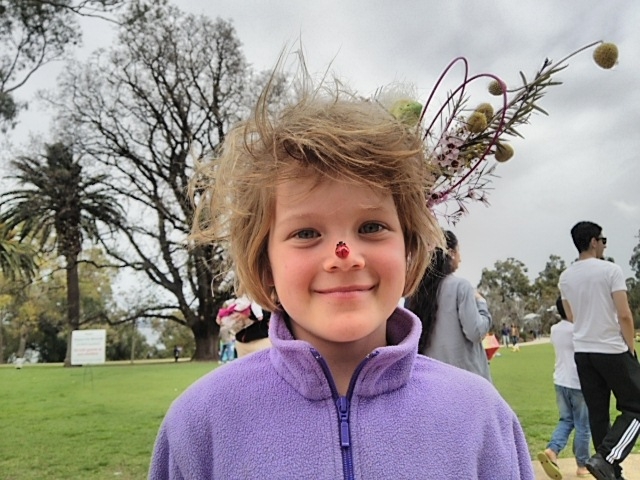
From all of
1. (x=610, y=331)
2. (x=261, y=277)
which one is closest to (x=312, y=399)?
(x=261, y=277)

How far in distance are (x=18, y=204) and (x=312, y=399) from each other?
907 inches

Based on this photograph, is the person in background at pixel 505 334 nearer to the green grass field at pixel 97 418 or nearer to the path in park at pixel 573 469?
the green grass field at pixel 97 418

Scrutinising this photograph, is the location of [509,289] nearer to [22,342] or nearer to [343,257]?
[22,342]

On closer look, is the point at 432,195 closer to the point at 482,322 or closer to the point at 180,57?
the point at 482,322

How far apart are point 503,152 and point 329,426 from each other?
84 cm

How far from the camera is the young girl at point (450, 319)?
11.2ft

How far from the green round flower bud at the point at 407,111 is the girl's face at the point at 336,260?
0.28 metres

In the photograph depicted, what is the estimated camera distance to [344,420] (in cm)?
105

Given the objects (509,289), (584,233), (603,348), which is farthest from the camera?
(509,289)

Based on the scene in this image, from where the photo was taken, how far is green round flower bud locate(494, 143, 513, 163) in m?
1.51

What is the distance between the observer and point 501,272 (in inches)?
1781

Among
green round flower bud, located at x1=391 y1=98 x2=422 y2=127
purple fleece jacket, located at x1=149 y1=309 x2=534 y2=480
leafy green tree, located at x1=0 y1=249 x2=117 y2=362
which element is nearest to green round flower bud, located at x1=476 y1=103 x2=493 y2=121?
green round flower bud, located at x1=391 y1=98 x2=422 y2=127

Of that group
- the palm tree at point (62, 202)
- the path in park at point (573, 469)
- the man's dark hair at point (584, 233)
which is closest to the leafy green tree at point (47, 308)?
the palm tree at point (62, 202)

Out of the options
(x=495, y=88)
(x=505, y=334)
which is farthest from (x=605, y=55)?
(x=505, y=334)
